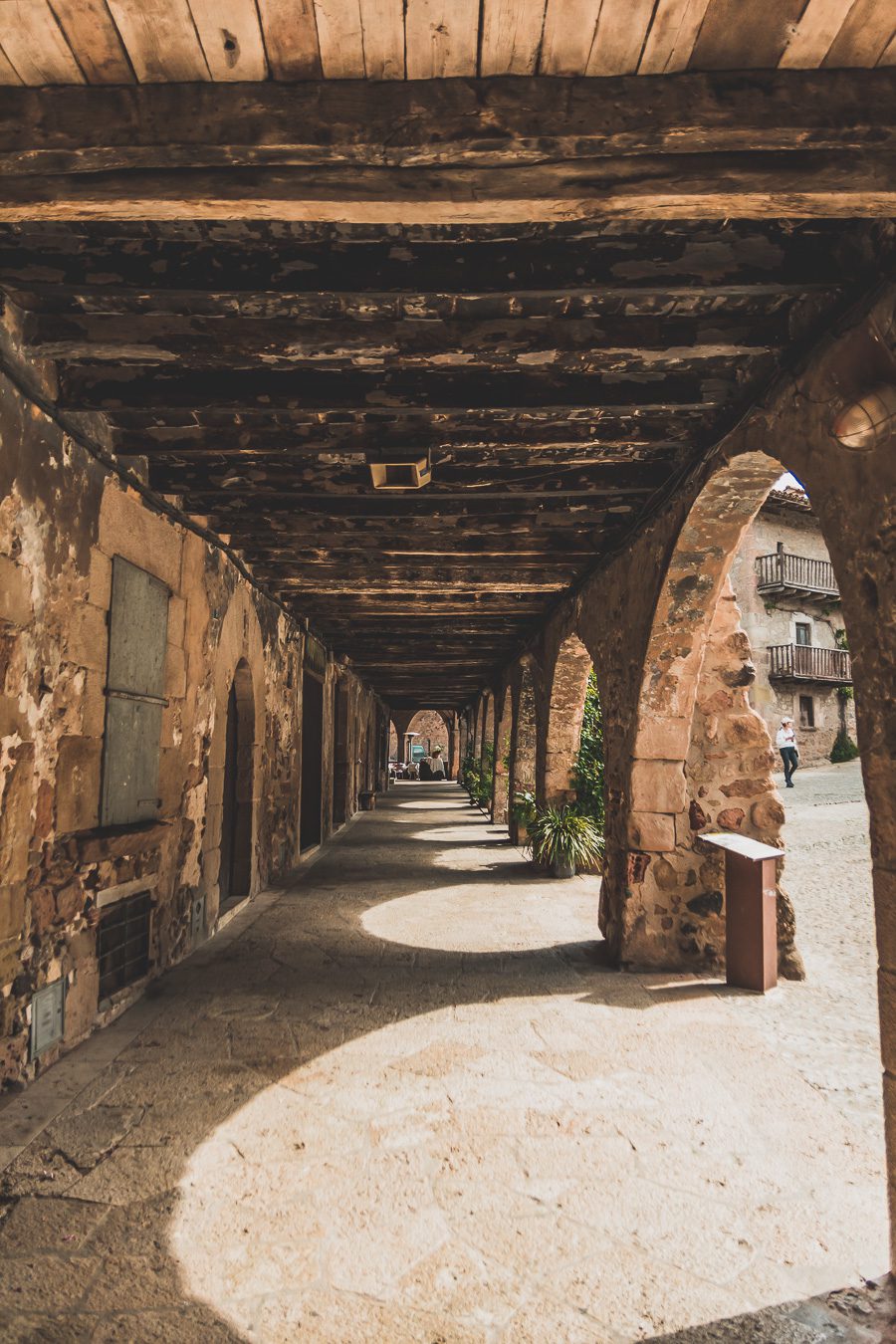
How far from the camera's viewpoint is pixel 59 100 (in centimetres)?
165

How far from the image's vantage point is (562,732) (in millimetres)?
7879

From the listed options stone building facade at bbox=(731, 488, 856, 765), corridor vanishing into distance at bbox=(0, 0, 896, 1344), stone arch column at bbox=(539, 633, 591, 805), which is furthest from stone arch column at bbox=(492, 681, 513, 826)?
stone building facade at bbox=(731, 488, 856, 765)

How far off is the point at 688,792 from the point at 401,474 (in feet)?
8.44

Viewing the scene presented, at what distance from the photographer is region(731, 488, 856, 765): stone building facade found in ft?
68.9

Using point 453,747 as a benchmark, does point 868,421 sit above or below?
above

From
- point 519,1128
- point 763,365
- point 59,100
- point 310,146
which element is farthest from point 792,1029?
point 59,100

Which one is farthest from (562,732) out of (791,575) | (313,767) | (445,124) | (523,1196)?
(791,575)

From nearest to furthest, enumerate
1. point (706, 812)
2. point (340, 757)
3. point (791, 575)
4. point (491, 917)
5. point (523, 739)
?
1. point (706, 812)
2. point (491, 917)
3. point (523, 739)
4. point (340, 757)
5. point (791, 575)

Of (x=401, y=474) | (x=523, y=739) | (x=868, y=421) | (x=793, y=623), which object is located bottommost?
(x=523, y=739)

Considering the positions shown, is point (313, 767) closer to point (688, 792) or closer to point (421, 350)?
point (688, 792)

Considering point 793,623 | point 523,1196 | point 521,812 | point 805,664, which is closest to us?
point 523,1196

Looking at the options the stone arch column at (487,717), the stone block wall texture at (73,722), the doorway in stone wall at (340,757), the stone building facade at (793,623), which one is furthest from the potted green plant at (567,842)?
the stone building facade at (793,623)

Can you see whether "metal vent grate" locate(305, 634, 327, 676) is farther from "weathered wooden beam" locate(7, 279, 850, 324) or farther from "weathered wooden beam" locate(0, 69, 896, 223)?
"weathered wooden beam" locate(0, 69, 896, 223)

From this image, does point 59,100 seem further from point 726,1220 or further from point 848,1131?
point 848,1131
